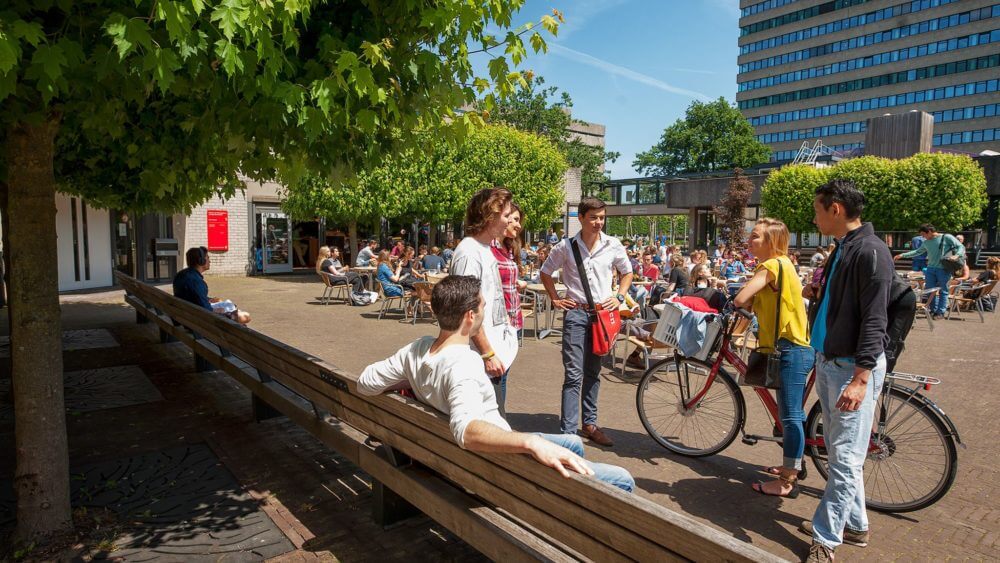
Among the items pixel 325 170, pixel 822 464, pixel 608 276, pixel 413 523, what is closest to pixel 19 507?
pixel 413 523

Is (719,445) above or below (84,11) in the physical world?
below

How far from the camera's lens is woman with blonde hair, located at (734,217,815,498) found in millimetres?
3805

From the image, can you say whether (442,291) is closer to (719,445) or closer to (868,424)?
(868,424)

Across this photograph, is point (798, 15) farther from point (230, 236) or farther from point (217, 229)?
point (217, 229)

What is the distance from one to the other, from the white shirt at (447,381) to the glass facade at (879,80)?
83.1 m

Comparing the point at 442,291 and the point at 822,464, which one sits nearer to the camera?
the point at 442,291

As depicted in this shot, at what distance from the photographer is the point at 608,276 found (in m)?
4.75

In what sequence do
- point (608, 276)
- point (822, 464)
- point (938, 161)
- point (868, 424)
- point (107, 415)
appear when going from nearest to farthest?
1. point (868, 424)
2. point (822, 464)
3. point (608, 276)
4. point (107, 415)
5. point (938, 161)

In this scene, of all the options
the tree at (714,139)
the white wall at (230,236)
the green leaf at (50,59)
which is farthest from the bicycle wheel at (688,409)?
the tree at (714,139)

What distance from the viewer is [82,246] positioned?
17.7 m

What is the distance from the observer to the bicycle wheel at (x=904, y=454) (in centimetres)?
345

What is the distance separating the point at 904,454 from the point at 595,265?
225cm

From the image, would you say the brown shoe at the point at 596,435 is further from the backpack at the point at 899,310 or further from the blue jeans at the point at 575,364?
the backpack at the point at 899,310

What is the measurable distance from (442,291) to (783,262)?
2374mm
